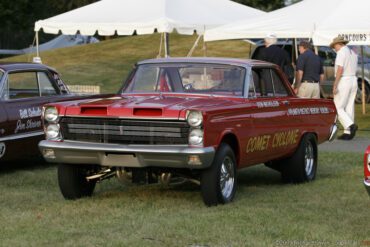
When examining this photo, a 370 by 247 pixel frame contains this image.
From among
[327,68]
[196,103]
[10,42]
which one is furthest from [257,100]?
[10,42]

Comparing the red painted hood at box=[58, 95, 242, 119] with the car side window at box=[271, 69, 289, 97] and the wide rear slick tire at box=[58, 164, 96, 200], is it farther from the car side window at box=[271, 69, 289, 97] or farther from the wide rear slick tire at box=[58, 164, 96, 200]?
the car side window at box=[271, 69, 289, 97]

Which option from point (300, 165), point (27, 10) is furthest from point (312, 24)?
point (27, 10)

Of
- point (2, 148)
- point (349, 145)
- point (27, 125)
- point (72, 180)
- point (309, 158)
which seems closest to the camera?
point (72, 180)

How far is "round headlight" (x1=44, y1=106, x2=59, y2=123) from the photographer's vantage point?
348 inches

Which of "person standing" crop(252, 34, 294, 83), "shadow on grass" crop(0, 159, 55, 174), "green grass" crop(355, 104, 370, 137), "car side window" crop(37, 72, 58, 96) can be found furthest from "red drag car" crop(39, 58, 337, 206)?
"green grass" crop(355, 104, 370, 137)

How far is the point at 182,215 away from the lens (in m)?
8.25

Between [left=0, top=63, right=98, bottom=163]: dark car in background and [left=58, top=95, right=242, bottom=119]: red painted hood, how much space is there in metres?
2.54

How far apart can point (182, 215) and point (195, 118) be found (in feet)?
3.10

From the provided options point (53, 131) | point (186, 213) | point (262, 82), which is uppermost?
point (262, 82)

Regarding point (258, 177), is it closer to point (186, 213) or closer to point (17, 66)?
point (186, 213)

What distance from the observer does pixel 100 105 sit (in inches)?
340

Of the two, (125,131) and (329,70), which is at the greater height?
(125,131)

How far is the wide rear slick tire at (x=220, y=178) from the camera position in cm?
849

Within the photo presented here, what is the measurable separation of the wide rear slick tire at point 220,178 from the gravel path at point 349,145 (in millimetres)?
5518
